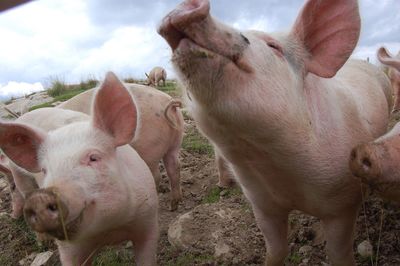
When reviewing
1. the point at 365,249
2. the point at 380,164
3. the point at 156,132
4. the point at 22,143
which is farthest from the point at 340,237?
the point at 156,132

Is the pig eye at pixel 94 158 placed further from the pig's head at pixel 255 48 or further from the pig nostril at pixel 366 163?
the pig nostril at pixel 366 163

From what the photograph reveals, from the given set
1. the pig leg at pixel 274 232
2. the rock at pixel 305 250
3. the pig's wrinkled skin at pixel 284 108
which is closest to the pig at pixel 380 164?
the pig's wrinkled skin at pixel 284 108

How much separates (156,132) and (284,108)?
2979 millimetres

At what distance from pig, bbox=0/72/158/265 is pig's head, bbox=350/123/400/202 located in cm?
143

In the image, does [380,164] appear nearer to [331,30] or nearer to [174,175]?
[331,30]

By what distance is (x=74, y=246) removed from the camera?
3256 millimetres

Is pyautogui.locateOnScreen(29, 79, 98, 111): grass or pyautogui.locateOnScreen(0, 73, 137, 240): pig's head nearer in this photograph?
pyautogui.locateOnScreen(0, 73, 137, 240): pig's head

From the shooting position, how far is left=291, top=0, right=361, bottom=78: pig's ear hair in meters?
2.93

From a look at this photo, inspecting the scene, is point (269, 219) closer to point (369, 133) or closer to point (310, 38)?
point (369, 133)

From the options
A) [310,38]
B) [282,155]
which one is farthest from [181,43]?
[310,38]

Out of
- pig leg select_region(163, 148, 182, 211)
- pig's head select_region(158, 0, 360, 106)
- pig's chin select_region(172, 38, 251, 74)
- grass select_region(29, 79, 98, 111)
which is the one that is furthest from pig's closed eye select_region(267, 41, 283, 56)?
grass select_region(29, 79, 98, 111)

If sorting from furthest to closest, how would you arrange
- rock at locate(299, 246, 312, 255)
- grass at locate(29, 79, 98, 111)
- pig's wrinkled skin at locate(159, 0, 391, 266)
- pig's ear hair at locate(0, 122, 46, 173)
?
1. grass at locate(29, 79, 98, 111)
2. rock at locate(299, 246, 312, 255)
3. pig's ear hair at locate(0, 122, 46, 173)
4. pig's wrinkled skin at locate(159, 0, 391, 266)

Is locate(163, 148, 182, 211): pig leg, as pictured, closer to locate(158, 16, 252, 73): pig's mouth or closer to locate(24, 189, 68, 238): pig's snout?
locate(24, 189, 68, 238): pig's snout

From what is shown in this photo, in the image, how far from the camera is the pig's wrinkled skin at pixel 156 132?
5.28 m
